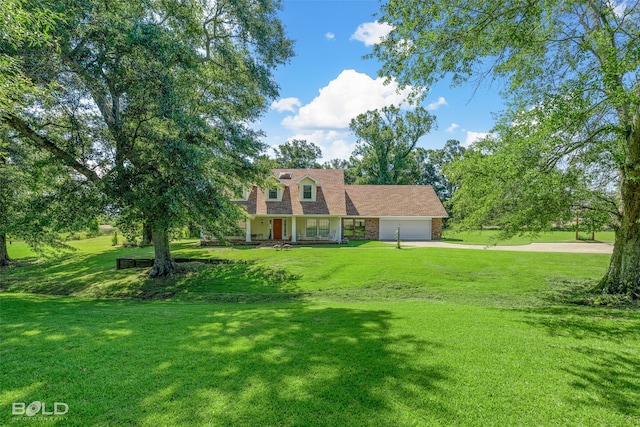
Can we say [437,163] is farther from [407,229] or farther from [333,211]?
[333,211]

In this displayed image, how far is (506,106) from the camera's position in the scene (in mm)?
9250

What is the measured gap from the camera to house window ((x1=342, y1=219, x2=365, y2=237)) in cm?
2912

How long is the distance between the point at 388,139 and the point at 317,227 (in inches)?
790

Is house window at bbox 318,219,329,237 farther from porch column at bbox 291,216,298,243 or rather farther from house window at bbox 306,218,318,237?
porch column at bbox 291,216,298,243

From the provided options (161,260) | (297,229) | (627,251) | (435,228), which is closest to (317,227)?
(297,229)

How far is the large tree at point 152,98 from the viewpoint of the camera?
331 inches

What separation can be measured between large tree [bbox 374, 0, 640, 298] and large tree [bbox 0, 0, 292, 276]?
6.49 m

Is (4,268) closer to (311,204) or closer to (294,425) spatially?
(311,204)

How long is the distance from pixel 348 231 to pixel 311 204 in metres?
5.11

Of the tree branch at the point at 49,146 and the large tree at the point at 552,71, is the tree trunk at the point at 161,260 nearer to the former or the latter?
the tree branch at the point at 49,146

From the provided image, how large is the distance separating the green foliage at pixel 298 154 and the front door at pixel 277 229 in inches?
1082

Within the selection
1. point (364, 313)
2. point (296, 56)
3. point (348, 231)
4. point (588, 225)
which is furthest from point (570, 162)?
point (348, 231)

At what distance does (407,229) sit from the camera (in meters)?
28.6

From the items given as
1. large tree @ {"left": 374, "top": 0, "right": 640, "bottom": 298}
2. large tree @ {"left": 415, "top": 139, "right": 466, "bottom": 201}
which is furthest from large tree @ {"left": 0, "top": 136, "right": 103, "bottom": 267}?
large tree @ {"left": 415, "top": 139, "right": 466, "bottom": 201}
